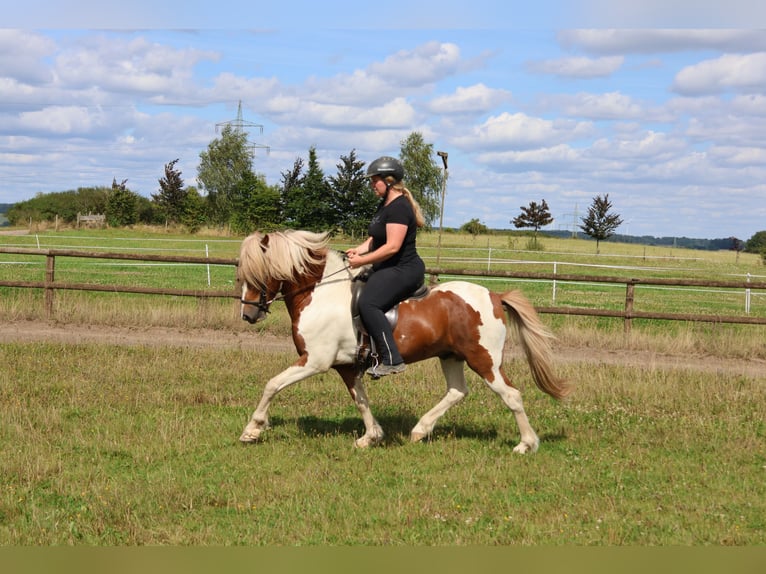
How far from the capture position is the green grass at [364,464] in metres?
5.55

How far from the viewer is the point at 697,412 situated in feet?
31.2

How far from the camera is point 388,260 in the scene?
25.4ft

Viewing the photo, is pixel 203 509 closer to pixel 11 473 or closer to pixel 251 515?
pixel 251 515

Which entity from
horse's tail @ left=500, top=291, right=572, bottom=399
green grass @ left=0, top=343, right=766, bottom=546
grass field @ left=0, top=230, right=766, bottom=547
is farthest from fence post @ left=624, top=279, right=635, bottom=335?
horse's tail @ left=500, top=291, right=572, bottom=399

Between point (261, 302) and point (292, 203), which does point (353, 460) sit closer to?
point (261, 302)

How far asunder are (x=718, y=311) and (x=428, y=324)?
1984 cm

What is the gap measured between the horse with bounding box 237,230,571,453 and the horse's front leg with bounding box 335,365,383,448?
0.03 ft

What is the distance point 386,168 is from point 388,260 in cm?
90

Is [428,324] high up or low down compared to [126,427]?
up

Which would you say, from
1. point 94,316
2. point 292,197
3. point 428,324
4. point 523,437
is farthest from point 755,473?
point 292,197

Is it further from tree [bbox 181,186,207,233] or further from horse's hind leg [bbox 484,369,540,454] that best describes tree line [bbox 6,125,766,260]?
horse's hind leg [bbox 484,369,540,454]

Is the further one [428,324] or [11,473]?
[428,324]

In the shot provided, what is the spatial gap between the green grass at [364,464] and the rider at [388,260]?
106 cm

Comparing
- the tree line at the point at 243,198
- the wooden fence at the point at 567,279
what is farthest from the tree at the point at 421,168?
the wooden fence at the point at 567,279
